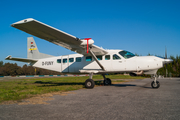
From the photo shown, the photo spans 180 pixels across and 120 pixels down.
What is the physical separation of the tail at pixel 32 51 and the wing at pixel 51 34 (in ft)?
18.5

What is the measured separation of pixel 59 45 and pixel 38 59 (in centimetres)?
563

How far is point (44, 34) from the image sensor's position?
9.98m

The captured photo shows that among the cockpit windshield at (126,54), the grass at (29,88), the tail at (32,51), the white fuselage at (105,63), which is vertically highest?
the tail at (32,51)

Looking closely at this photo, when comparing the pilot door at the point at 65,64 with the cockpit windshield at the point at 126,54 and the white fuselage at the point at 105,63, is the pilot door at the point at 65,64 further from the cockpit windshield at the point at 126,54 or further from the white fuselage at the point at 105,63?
the cockpit windshield at the point at 126,54

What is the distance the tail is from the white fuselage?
1.19 metres

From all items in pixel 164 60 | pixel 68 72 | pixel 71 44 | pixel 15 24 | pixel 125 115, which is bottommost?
pixel 125 115

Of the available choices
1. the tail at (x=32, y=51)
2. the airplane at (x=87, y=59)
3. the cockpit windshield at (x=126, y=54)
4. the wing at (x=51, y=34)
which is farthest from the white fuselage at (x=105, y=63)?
the tail at (x=32, y=51)

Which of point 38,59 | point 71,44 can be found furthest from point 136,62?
point 38,59

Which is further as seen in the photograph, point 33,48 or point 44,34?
point 33,48

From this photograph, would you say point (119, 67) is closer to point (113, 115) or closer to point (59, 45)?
point (59, 45)

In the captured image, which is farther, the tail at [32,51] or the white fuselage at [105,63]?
the tail at [32,51]

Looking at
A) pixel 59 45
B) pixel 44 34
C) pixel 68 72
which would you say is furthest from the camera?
pixel 68 72

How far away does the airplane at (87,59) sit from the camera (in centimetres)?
949

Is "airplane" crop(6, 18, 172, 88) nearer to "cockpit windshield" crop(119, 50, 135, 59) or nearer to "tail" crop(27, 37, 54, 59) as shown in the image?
"cockpit windshield" crop(119, 50, 135, 59)
